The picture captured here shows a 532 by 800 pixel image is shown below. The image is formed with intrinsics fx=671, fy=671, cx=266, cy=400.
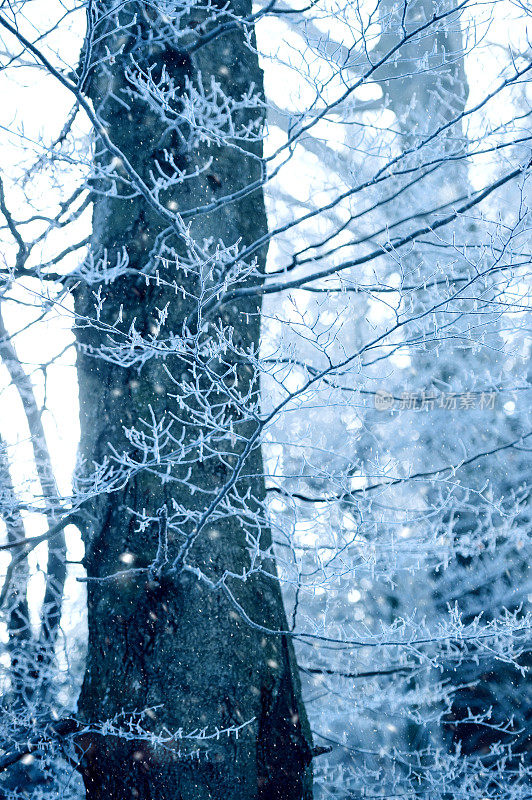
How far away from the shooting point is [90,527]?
2684mm

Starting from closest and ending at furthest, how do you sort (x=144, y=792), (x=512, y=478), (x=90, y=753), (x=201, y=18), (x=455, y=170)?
1. (x=144, y=792)
2. (x=90, y=753)
3. (x=201, y=18)
4. (x=512, y=478)
5. (x=455, y=170)

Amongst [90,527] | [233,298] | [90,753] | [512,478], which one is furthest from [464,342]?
[90,753]

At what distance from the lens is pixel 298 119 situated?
89.7 inches

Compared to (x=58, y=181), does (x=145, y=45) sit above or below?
above

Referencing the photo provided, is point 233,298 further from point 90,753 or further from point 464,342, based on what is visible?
point 464,342

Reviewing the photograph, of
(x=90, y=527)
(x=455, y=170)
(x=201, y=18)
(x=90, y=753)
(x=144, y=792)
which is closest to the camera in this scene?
(x=144, y=792)

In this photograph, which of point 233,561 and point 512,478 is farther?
point 512,478

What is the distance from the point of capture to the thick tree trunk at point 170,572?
2.25 meters

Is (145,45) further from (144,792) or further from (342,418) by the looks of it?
(342,418)

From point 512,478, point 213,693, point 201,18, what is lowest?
point 213,693

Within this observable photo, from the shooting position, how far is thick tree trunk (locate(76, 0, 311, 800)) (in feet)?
7.37

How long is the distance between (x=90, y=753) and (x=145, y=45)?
278 cm

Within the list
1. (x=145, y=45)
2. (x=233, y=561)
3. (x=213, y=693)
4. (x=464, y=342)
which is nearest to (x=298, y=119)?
(x=145, y=45)

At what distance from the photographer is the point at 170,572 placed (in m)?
2.35
